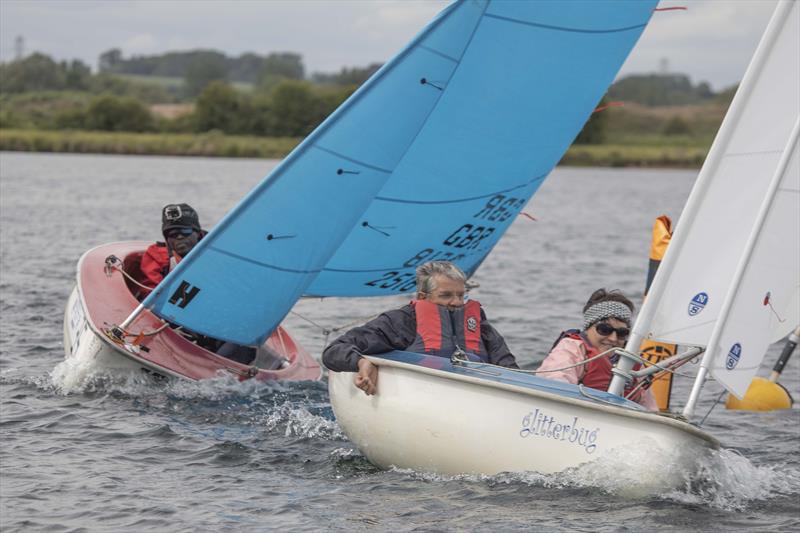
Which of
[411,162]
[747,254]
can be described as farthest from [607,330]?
[411,162]

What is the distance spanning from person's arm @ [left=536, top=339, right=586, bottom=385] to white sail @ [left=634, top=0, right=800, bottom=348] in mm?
605

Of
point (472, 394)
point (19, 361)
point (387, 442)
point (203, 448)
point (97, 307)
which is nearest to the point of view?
point (472, 394)

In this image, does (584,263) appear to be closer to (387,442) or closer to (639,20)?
(639,20)

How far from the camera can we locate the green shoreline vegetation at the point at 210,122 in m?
55.4

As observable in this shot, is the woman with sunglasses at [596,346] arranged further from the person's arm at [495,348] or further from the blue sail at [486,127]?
the blue sail at [486,127]

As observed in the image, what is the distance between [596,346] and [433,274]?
966mm

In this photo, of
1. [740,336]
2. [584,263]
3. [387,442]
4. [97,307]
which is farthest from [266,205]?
[584,263]

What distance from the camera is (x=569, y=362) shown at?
642 cm

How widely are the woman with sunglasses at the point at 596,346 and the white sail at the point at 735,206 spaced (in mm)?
496

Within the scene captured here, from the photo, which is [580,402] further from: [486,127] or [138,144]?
[138,144]

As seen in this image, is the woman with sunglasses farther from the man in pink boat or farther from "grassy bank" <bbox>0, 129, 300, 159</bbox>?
"grassy bank" <bbox>0, 129, 300, 159</bbox>

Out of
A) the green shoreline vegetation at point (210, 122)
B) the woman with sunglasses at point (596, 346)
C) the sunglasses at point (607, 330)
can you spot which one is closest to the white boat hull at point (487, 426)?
the woman with sunglasses at point (596, 346)

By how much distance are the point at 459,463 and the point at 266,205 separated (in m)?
2.87

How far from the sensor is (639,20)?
28.3 ft
